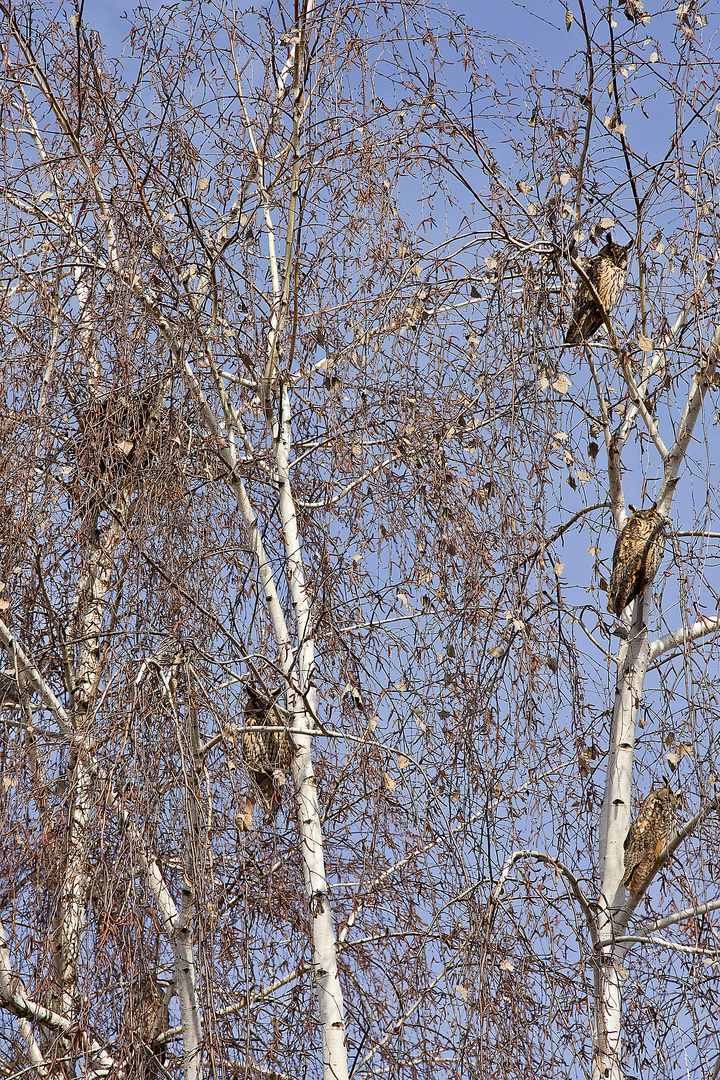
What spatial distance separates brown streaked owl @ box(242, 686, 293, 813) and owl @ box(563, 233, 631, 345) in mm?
1687

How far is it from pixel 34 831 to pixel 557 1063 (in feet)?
5.69

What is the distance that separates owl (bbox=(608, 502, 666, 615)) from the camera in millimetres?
4074

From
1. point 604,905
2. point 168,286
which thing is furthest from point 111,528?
point 604,905

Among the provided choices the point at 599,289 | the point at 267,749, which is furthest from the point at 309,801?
the point at 599,289

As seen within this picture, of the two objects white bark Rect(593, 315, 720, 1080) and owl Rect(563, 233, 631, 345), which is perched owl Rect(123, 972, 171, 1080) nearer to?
white bark Rect(593, 315, 720, 1080)

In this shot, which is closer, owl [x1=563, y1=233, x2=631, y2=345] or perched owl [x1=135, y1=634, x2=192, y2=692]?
perched owl [x1=135, y1=634, x2=192, y2=692]

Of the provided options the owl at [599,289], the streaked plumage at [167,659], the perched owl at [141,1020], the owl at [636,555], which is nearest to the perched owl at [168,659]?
the streaked plumage at [167,659]

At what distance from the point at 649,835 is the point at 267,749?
132 cm

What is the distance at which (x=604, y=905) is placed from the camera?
3990 mm

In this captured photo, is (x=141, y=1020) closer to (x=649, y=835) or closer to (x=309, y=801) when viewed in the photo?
(x=309, y=801)

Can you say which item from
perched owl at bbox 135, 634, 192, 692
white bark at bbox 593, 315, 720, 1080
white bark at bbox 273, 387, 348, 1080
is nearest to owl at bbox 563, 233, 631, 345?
white bark at bbox 593, 315, 720, 1080

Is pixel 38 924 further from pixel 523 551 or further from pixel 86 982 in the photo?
pixel 523 551

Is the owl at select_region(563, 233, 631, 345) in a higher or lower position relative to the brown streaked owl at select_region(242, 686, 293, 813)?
higher

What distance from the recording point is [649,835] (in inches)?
156
